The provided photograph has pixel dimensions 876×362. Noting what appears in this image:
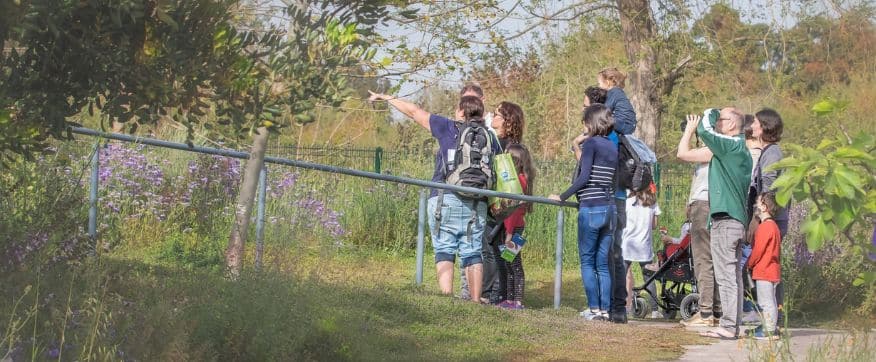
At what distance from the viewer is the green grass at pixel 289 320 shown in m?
5.08

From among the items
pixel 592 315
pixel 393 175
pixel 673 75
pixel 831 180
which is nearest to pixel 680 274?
pixel 592 315

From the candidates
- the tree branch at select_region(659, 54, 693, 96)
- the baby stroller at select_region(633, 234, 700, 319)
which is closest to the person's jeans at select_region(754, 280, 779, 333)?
the baby stroller at select_region(633, 234, 700, 319)

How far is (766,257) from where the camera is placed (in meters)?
8.91

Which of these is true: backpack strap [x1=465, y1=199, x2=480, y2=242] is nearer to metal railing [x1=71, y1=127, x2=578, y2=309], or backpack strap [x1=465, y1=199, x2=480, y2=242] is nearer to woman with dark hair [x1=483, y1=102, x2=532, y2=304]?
metal railing [x1=71, y1=127, x2=578, y2=309]

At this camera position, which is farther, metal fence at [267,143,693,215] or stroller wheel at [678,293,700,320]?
metal fence at [267,143,693,215]

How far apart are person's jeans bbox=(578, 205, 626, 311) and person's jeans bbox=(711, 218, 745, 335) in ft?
2.83

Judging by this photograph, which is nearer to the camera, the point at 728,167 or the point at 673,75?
the point at 728,167

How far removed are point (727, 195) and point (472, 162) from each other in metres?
1.90

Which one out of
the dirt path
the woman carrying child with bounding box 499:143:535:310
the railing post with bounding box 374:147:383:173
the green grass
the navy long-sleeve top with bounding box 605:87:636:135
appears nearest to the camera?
the green grass

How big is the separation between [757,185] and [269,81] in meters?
5.38

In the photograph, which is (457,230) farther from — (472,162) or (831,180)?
(831,180)

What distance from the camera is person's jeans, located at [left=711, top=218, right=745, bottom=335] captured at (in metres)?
8.66

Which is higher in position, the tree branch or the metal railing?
the tree branch

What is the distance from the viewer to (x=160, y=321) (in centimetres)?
516
